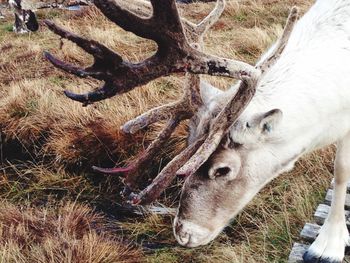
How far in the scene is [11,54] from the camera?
9461mm

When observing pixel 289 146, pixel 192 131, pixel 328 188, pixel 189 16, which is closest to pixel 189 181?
pixel 192 131

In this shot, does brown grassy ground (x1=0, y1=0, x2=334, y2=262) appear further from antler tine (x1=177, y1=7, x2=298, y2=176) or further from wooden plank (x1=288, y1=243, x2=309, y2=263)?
antler tine (x1=177, y1=7, x2=298, y2=176)

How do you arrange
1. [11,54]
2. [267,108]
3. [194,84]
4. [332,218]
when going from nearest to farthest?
[267,108] → [194,84] → [332,218] → [11,54]

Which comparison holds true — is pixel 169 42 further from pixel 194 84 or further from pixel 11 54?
pixel 11 54

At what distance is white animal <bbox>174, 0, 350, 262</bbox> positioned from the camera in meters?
2.89

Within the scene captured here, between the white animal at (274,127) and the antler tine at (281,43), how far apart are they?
0.05 metres

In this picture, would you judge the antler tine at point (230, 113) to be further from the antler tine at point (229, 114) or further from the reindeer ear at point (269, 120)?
the reindeer ear at point (269, 120)

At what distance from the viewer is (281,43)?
3059mm

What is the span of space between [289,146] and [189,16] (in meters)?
8.68

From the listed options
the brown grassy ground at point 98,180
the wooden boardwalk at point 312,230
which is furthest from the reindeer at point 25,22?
the wooden boardwalk at point 312,230

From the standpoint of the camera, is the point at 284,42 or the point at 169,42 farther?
the point at 284,42

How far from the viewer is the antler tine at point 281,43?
2968mm

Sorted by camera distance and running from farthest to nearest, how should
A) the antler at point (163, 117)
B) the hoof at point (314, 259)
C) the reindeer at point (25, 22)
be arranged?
1. the reindeer at point (25, 22)
2. the hoof at point (314, 259)
3. the antler at point (163, 117)

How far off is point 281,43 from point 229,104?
482 millimetres
